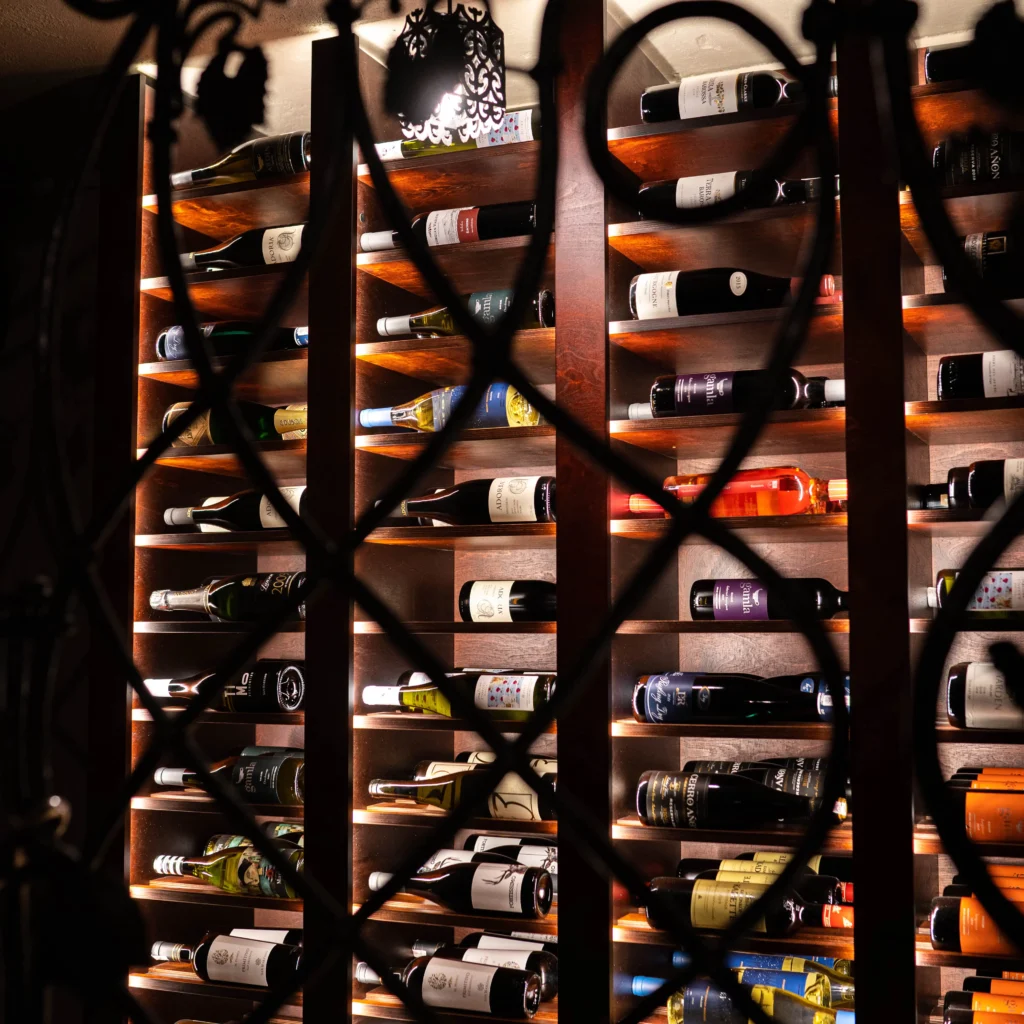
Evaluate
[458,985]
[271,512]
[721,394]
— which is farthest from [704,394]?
[458,985]

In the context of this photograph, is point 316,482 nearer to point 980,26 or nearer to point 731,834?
point 731,834

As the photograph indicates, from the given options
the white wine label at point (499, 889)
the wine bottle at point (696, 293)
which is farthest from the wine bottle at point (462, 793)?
the wine bottle at point (696, 293)

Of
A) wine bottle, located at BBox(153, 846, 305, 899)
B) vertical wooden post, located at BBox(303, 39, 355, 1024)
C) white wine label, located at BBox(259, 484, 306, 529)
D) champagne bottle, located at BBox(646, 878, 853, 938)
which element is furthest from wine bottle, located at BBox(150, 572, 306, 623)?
champagne bottle, located at BBox(646, 878, 853, 938)

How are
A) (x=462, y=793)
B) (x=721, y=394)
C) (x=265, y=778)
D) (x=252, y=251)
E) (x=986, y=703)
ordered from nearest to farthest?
(x=986, y=703) < (x=721, y=394) < (x=462, y=793) < (x=265, y=778) < (x=252, y=251)

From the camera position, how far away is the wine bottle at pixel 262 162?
2.61 metres

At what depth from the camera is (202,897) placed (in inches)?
99.2

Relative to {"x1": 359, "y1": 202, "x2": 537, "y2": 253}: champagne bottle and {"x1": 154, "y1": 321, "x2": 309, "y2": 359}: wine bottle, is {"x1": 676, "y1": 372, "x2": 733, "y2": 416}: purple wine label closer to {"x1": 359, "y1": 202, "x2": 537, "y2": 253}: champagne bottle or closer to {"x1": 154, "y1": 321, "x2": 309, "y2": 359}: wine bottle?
{"x1": 359, "y1": 202, "x2": 537, "y2": 253}: champagne bottle

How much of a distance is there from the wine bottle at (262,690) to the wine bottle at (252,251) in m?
0.91

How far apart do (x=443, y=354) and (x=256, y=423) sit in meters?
0.56

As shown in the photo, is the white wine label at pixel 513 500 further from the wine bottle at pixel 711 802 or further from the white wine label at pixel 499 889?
the white wine label at pixel 499 889

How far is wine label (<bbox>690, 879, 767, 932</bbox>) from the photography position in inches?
82.6

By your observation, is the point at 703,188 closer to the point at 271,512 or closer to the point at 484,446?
the point at 484,446

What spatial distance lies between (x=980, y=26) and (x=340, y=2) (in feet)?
0.69

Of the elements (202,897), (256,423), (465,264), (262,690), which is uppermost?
(465,264)
